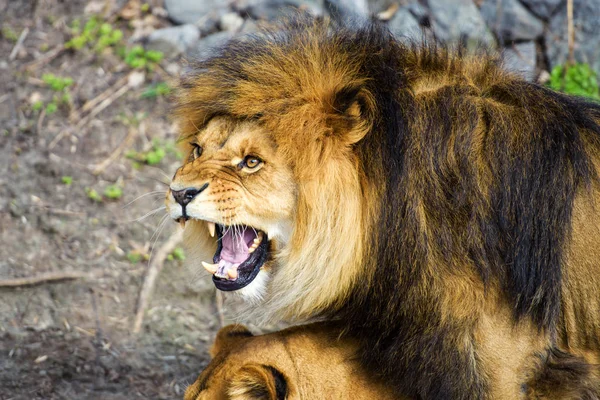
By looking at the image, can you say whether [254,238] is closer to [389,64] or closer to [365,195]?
[365,195]

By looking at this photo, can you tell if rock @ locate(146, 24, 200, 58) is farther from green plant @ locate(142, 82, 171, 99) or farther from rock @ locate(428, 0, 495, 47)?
rock @ locate(428, 0, 495, 47)

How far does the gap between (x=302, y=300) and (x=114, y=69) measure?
351cm

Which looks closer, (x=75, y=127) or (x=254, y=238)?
(x=254, y=238)

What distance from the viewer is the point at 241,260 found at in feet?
10.0

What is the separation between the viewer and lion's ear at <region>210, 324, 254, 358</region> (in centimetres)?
319

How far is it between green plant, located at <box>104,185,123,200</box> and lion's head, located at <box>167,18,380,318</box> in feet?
7.50

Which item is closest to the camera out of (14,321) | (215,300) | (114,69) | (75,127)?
(14,321)

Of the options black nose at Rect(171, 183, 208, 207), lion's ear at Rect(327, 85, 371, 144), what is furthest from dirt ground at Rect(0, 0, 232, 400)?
lion's ear at Rect(327, 85, 371, 144)

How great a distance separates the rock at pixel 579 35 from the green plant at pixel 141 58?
9.12ft

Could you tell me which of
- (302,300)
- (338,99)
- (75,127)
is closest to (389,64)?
(338,99)

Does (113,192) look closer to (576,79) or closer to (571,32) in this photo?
(576,79)

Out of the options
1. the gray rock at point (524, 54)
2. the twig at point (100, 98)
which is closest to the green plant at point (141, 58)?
the twig at point (100, 98)

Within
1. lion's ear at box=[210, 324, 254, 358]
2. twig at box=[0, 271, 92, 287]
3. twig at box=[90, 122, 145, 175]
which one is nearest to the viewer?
lion's ear at box=[210, 324, 254, 358]

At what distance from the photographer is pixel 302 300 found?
10.0ft
